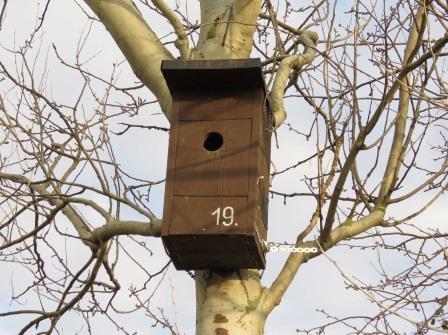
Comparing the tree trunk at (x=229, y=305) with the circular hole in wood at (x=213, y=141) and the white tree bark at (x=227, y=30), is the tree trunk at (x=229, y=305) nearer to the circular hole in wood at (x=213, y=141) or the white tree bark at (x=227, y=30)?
the circular hole in wood at (x=213, y=141)

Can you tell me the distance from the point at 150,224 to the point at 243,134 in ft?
1.70

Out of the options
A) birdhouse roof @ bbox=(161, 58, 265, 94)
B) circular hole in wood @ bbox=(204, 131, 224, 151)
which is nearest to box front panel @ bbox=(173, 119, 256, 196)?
circular hole in wood @ bbox=(204, 131, 224, 151)

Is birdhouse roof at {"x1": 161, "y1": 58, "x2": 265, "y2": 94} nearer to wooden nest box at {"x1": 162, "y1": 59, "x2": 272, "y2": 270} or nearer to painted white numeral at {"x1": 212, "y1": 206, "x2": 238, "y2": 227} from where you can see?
wooden nest box at {"x1": 162, "y1": 59, "x2": 272, "y2": 270}

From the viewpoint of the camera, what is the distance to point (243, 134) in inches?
149

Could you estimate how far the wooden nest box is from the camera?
3.60 meters

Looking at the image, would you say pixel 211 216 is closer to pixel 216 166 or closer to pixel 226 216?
pixel 226 216

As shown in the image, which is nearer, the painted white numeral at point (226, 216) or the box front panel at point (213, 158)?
the painted white numeral at point (226, 216)

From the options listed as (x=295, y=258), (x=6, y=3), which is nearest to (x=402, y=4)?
(x=295, y=258)

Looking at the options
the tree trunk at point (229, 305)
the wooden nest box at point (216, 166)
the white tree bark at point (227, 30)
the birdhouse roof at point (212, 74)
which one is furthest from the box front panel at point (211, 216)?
the white tree bark at point (227, 30)

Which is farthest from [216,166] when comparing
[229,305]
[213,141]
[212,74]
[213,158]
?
[229,305]

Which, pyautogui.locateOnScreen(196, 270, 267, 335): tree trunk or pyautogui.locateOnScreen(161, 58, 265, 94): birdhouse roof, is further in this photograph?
pyautogui.locateOnScreen(161, 58, 265, 94): birdhouse roof

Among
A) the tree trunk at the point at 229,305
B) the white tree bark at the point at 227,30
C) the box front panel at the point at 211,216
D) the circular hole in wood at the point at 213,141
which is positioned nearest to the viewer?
the tree trunk at the point at 229,305

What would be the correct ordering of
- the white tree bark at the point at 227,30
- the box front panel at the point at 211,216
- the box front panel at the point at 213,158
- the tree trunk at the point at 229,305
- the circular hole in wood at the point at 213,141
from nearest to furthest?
1. the tree trunk at the point at 229,305
2. the box front panel at the point at 211,216
3. the box front panel at the point at 213,158
4. the circular hole in wood at the point at 213,141
5. the white tree bark at the point at 227,30

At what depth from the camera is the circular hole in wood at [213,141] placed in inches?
151
